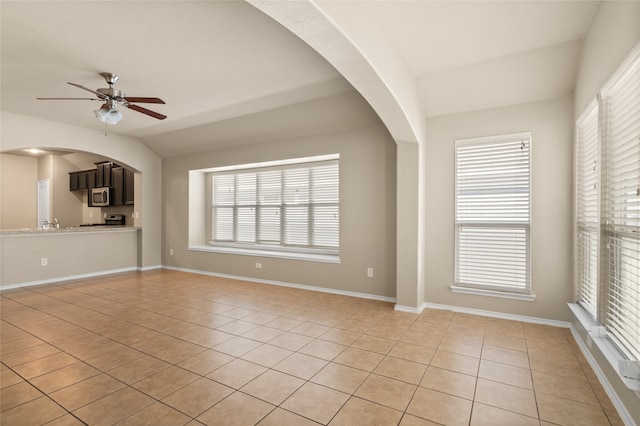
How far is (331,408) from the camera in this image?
2023 millimetres

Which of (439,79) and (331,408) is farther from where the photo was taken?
(439,79)

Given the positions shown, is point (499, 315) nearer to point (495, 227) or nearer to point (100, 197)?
point (495, 227)

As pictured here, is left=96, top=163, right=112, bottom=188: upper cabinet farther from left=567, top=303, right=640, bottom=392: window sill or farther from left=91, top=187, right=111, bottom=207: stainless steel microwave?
left=567, top=303, right=640, bottom=392: window sill

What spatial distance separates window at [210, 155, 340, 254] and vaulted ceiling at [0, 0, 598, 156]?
113 cm

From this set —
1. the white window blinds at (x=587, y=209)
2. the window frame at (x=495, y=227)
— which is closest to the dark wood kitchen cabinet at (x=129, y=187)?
the window frame at (x=495, y=227)

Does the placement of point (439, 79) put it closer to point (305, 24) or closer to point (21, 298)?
point (305, 24)

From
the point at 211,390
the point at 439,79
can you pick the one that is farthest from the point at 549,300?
the point at 211,390

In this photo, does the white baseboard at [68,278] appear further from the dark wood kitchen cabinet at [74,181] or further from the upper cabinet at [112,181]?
the dark wood kitchen cabinet at [74,181]

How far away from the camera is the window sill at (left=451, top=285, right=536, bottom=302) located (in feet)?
11.7

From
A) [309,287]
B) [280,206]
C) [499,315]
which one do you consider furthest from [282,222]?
[499,315]

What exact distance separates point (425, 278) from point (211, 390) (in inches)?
116

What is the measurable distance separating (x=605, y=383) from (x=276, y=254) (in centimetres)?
437

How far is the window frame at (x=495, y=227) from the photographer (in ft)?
11.7

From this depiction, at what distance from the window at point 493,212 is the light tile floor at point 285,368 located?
1.80ft
